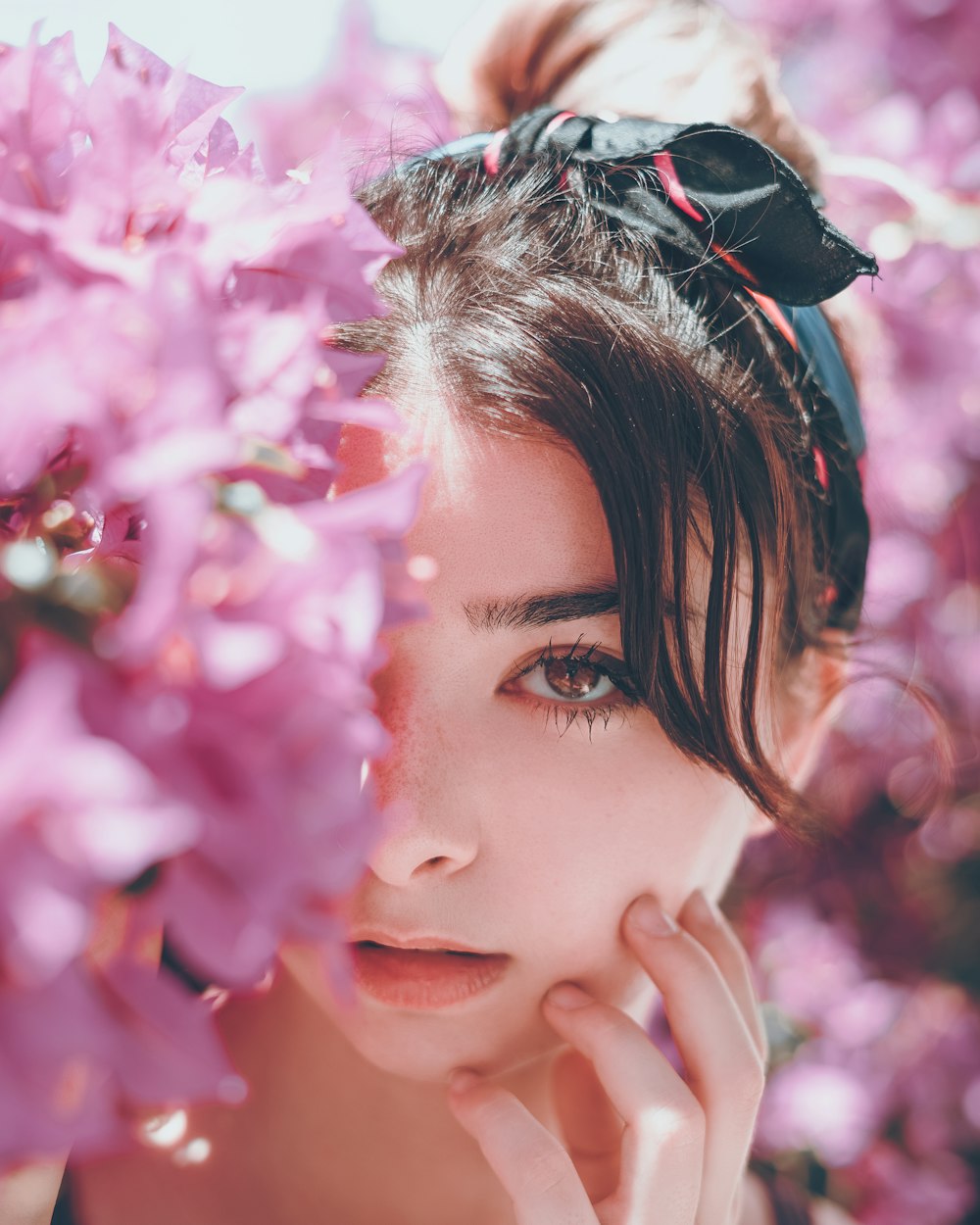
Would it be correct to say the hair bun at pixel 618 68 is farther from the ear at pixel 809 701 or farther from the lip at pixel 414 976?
the lip at pixel 414 976

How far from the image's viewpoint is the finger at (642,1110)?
2.65 feet

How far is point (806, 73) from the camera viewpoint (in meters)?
2.04

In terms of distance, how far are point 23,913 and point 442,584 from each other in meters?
0.42

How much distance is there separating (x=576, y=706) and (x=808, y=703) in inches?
17.1

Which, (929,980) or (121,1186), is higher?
(121,1186)

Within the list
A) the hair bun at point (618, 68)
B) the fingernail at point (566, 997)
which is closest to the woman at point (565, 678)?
the fingernail at point (566, 997)

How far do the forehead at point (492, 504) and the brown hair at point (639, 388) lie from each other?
0.05 ft


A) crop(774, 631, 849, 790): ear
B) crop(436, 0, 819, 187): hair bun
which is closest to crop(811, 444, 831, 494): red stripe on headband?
crop(774, 631, 849, 790): ear

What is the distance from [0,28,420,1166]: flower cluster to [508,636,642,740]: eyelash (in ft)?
1.08

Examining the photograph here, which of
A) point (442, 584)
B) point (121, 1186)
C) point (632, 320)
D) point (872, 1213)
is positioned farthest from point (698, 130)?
point (872, 1213)

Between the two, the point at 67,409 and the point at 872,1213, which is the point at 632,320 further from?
the point at 872,1213

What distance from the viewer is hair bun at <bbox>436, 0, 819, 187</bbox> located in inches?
45.1

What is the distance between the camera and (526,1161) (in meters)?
0.77

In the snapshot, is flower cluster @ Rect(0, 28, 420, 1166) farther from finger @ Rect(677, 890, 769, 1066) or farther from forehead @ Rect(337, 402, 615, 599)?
finger @ Rect(677, 890, 769, 1066)
